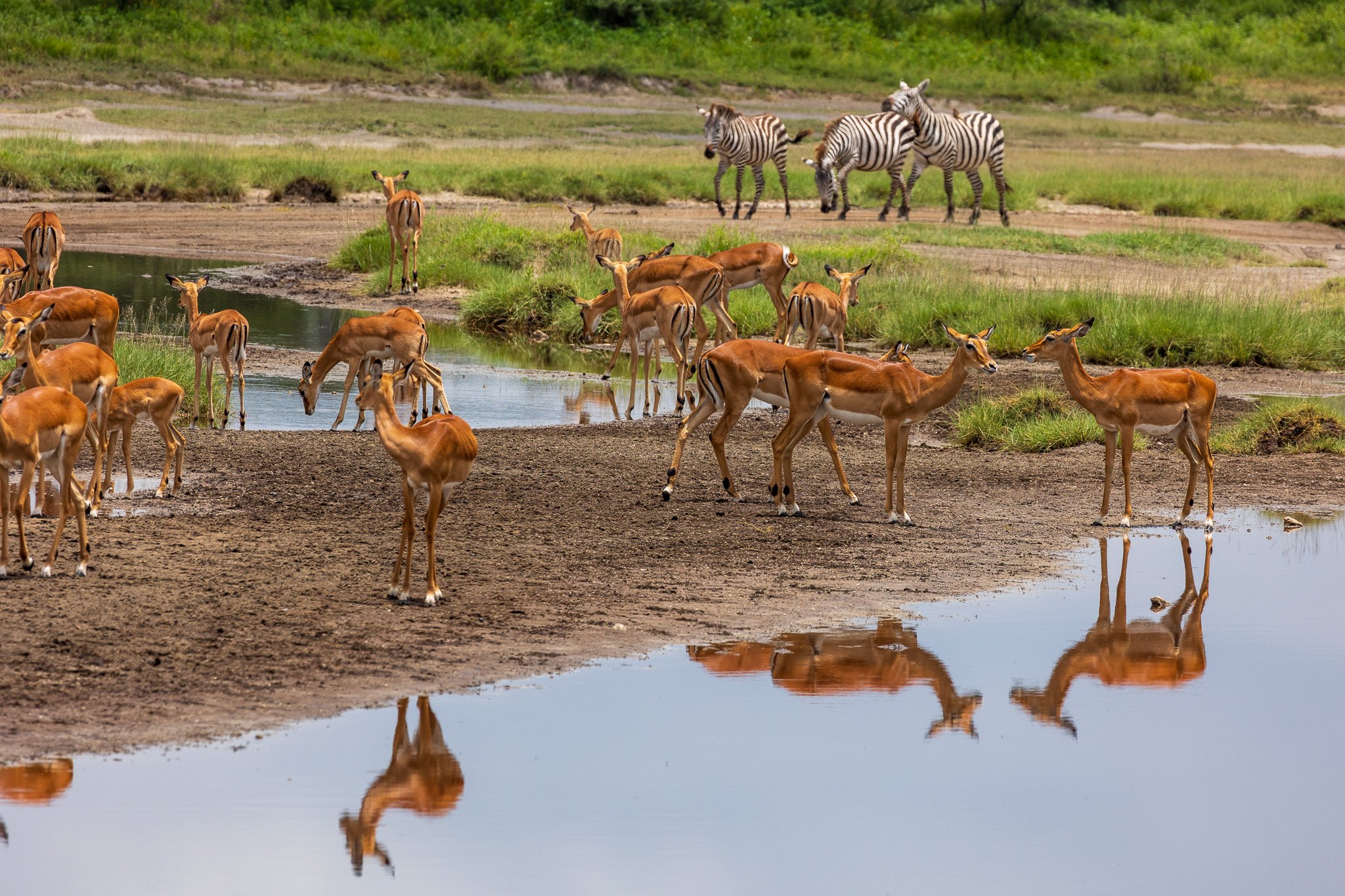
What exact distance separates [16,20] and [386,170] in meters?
22.5

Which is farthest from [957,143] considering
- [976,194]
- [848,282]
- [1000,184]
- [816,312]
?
[816,312]

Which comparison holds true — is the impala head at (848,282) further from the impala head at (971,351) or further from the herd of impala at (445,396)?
the impala head at (971,351)

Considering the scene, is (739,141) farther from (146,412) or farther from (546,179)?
(146,412)

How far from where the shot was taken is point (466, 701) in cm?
680

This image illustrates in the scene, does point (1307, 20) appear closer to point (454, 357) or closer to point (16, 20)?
point (16, 20)

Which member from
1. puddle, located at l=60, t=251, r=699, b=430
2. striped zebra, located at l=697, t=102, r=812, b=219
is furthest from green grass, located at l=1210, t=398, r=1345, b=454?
striped zebra, located at l=697, t=102, r=812, b=219

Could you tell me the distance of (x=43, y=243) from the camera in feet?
53.8

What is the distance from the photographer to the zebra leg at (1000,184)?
101 feet

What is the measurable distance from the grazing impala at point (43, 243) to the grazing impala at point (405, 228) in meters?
4.99

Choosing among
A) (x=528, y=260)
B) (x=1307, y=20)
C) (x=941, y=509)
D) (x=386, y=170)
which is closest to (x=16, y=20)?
(x=386, y=170)

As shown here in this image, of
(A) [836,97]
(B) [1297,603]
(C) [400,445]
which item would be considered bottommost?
(B) [1297,603]

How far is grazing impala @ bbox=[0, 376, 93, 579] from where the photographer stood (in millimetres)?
7668

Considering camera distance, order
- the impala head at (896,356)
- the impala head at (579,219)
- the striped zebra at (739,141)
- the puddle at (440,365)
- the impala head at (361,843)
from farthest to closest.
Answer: the striped zebra at (739,141)
the impala head at (579,219)
the puddle at (440,365)
the impala head at (896,356)
the impala head at (361,843)

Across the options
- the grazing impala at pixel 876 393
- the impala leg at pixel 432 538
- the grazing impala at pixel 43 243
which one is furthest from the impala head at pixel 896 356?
the grazing impala at pixel 43 243
